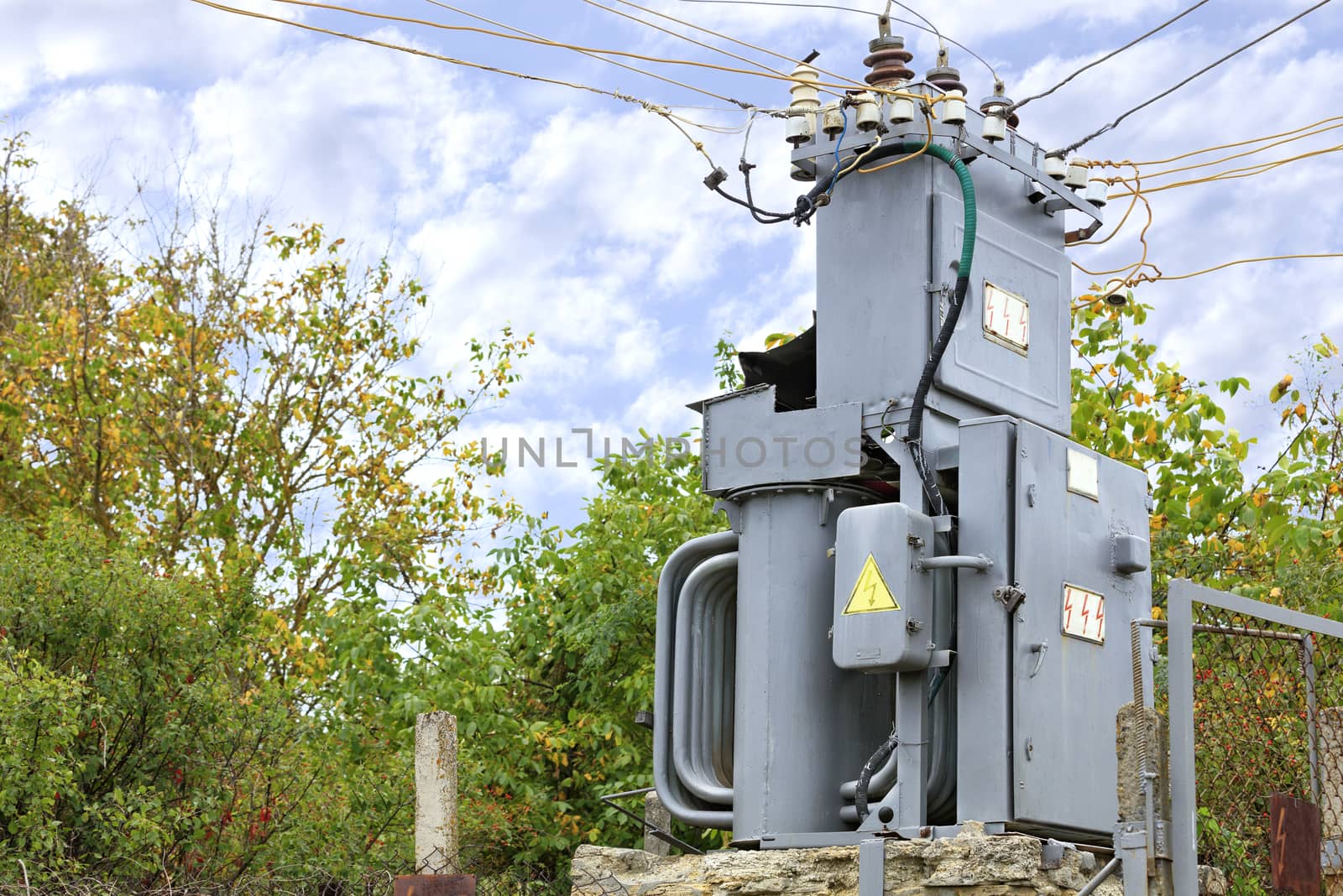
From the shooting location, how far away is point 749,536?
7.14m

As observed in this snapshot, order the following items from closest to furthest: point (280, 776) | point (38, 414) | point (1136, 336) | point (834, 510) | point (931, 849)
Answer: point (931, 849)
point (834, 510)
point (280, 776)
point (1136, 336)
point (38, 414)

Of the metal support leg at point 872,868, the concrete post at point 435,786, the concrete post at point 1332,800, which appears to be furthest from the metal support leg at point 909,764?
the concrete post at point 435,786

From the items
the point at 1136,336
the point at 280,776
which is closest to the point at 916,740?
the point at 280,776

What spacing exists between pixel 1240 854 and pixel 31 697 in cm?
669

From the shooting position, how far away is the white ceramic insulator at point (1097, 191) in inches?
304

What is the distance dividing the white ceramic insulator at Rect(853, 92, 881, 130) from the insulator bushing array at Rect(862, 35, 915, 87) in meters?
0.51

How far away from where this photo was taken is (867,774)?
21.6ft

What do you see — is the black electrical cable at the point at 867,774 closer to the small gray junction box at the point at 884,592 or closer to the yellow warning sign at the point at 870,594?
the small gray junction box at the point at 884,592

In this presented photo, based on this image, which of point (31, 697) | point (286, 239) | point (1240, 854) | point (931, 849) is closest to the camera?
point (931, 849)

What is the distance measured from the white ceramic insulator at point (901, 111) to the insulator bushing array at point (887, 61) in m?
0.50

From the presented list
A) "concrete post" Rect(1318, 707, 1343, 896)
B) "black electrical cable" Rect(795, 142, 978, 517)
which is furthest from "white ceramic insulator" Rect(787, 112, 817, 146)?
"concrete post" Rect(1318, 707, 1343, 896)

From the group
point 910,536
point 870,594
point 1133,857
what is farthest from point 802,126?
point 1133,857

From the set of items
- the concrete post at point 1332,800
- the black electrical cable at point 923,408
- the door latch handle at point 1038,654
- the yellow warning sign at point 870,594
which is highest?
the black electrical cable at point 923,408

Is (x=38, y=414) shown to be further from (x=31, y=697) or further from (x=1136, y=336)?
(x=1136, y=336)
